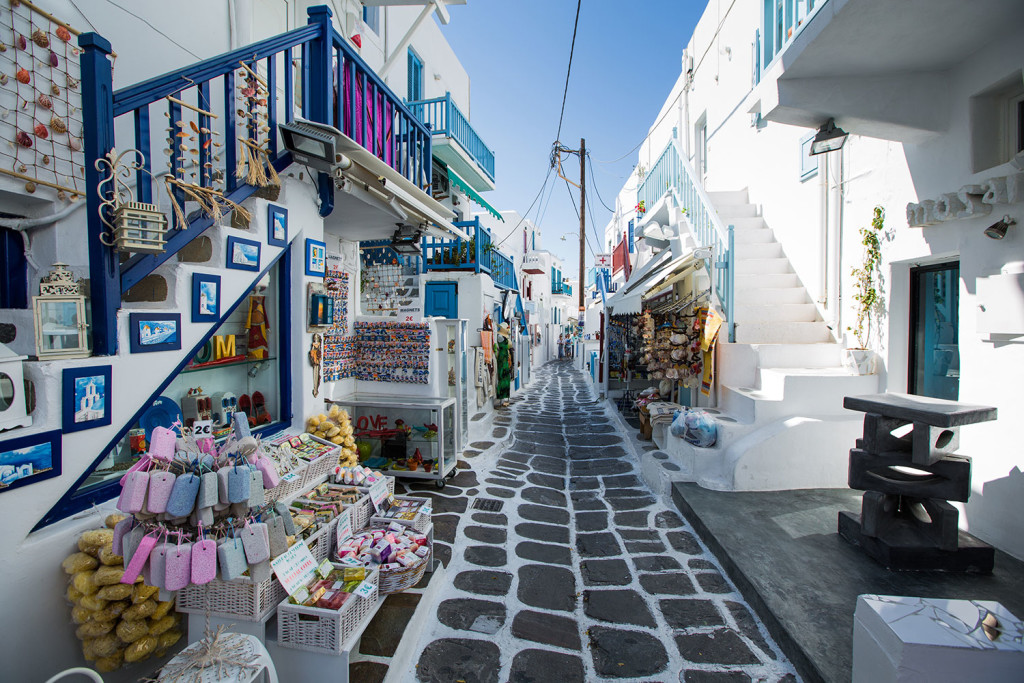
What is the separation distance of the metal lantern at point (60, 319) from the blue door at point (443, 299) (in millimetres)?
7388

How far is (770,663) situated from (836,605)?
2.11ft

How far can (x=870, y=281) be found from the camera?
499cm

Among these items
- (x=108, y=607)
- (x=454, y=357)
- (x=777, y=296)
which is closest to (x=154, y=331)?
(x=108, y=607)

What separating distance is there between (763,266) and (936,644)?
606 cm

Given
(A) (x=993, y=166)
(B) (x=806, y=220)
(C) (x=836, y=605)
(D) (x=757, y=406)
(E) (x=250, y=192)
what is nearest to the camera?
(C) (x=836, y=605)

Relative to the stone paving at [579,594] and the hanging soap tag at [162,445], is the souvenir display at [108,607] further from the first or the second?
the stone paving at [579,594]

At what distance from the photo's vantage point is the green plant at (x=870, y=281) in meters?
4.87

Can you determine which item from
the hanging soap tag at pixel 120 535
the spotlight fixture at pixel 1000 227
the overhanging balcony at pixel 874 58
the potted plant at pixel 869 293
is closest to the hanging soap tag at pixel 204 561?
the hanging soap tag at pixel 120 535

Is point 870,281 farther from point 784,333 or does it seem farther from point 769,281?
point 769,281

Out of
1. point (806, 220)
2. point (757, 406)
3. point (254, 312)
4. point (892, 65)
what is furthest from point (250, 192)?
point (806, 220)

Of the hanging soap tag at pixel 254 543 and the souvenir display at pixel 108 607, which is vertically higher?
the hanging soap tag at pixel 254 543

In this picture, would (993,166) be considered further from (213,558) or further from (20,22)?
(20,22)

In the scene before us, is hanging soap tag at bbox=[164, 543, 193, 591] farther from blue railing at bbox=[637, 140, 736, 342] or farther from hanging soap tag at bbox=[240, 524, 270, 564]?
blue railing at bbox=[637, 140, 736, 342]

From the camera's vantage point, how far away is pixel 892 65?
397cm
